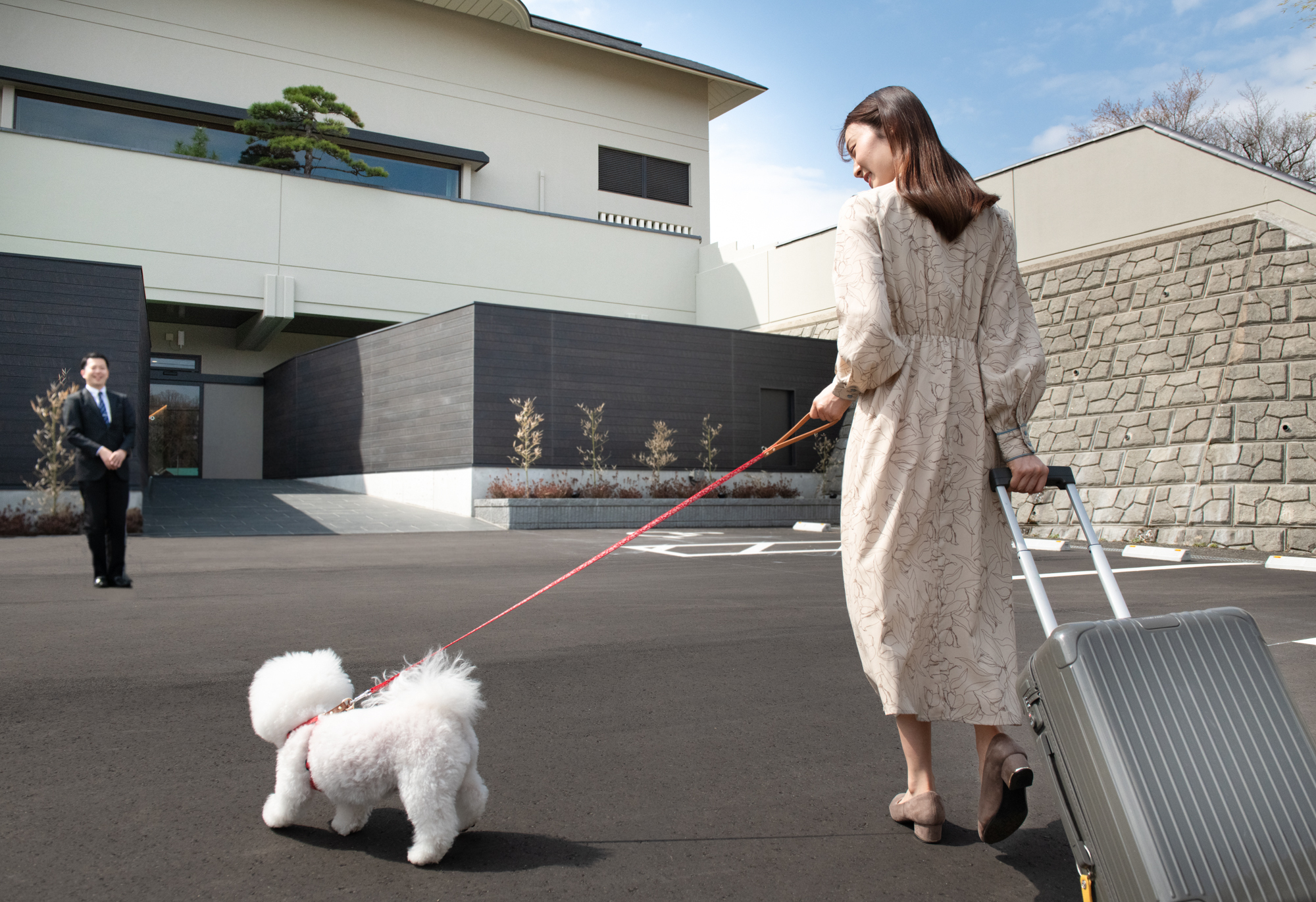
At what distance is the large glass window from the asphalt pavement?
18.8m

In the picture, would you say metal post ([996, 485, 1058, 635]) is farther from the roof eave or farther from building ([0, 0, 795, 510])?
building ([0, 0, 795, 510])

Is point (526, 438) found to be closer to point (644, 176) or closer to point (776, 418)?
point (776, 418)

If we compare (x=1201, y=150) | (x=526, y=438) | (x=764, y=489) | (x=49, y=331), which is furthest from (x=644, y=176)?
(x=49, y=331)

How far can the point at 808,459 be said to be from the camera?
20719mm

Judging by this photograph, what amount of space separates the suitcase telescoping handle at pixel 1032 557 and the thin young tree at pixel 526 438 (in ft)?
48.1

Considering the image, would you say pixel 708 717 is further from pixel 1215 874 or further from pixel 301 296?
pixel 301 296

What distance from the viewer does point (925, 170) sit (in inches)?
93.3

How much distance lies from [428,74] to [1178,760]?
2703 centimetres

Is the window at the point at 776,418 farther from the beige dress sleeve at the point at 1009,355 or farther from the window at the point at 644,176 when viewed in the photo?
the beige dress sleeve at the point at 1009,355

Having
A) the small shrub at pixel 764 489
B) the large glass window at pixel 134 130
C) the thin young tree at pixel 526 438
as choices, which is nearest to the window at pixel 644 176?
A: the large glass window at pixel 134 130

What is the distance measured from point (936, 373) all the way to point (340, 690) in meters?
1.76

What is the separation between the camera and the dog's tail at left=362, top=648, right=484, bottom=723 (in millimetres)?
2090

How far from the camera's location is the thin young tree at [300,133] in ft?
70.5

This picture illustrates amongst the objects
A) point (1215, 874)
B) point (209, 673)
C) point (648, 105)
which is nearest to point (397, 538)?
point (209, 673)
